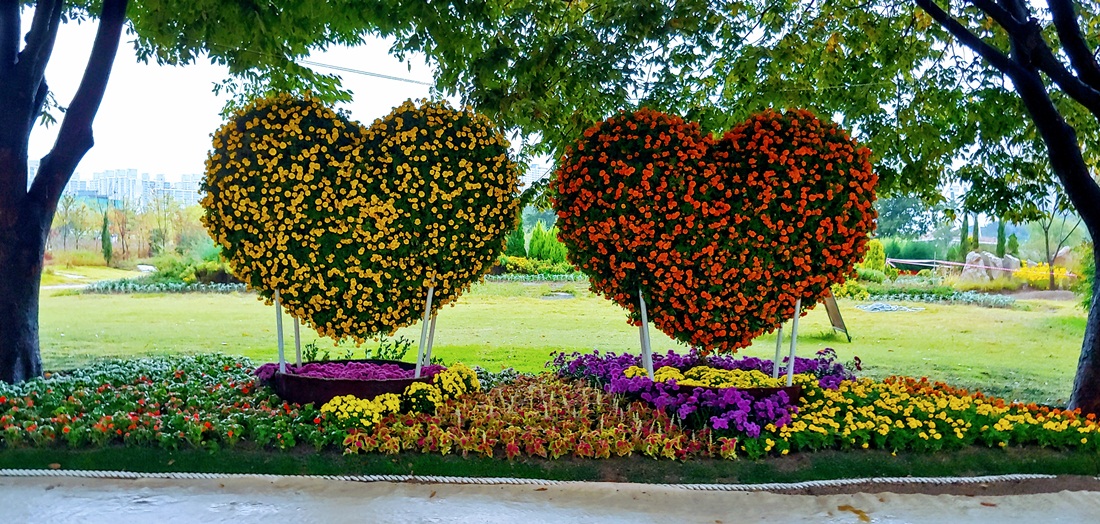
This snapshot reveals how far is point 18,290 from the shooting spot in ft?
20.8

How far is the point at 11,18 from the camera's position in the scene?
6.38m

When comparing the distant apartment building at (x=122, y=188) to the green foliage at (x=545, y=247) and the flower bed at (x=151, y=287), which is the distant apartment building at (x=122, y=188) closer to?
the flower bed at (x=151, y=287)

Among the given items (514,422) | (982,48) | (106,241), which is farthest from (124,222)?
(982,48)

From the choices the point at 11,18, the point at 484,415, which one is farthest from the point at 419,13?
the point at 11,18

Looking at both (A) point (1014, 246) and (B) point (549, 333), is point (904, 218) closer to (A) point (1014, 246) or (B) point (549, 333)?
(A) point (1014, 246)

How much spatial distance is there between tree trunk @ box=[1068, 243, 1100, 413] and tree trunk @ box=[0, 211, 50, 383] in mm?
7947

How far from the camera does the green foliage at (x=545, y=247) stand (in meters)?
11.6

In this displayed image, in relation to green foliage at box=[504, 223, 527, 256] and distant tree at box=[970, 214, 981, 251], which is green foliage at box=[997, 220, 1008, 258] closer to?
distant tree at box=[970, 214, 981, 251]

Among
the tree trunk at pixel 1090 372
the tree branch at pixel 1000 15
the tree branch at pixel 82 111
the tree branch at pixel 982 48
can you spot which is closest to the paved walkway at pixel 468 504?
the tree trunk at pixel 1090 372

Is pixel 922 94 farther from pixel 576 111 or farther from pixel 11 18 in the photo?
pixel 11 18

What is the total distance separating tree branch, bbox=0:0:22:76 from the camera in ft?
20.9

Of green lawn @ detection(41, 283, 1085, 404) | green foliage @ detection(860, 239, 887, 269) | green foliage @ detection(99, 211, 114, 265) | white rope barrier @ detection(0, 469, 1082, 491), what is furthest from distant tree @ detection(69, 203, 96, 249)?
green foliage @ detection(860, 239, 887, 269)

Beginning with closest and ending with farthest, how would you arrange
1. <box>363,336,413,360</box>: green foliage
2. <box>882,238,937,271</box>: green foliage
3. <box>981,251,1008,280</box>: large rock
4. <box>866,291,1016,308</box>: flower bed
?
<box>363,336,413,360</box>: green foliage, <box>866,291,1016,308</box>: flower bed, <box>981,251,1008,280</box>: large rock, <box>882,238,937,271</box>: green foliage

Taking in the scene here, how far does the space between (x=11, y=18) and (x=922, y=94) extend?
7205 mm
